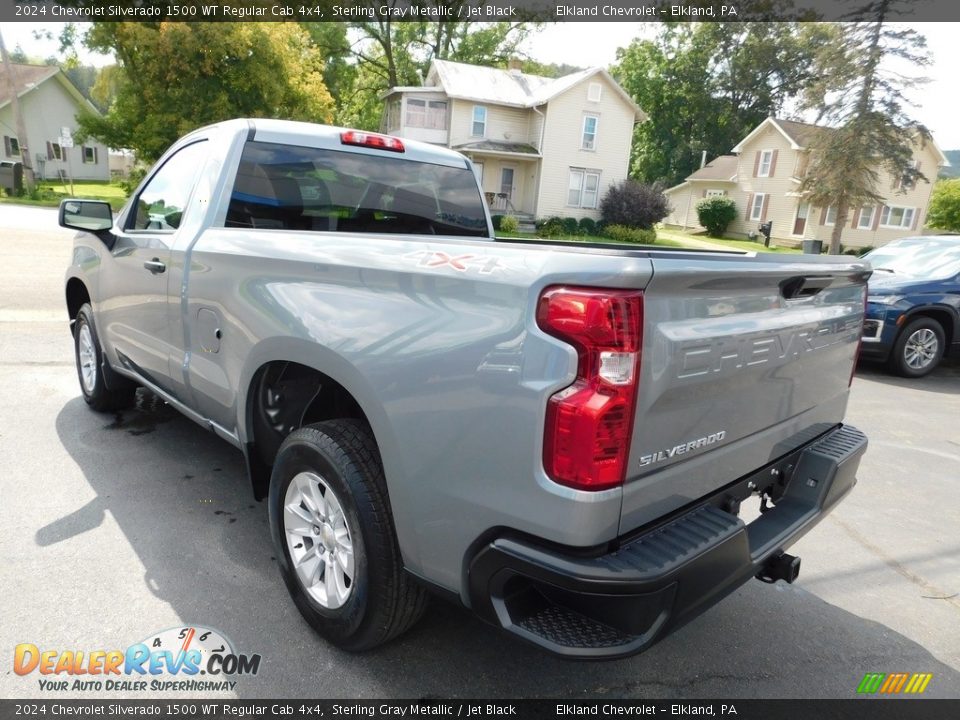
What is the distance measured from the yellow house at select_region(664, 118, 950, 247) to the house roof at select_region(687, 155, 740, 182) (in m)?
0.09

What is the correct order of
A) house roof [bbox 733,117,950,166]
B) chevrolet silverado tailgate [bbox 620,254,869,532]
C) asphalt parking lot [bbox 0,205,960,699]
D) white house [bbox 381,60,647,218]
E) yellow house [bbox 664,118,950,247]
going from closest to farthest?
chevrolet silverado tailgate [bbox 620,254,869,532]
asphalt parking lot [bbox 0,205,960,699]
white house [bbox 381,60,647,218]
house roof [bbox 733,117,950,166]
yellow house [bbox 664,118,950,247]

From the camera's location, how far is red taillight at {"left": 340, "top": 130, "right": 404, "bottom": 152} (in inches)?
141

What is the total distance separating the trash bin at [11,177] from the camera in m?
28.3

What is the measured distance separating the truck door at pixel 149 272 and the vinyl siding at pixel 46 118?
150ft

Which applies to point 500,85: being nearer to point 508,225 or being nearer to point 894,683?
point 508,225

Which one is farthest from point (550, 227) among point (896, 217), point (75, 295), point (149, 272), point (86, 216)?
point (149, 272)

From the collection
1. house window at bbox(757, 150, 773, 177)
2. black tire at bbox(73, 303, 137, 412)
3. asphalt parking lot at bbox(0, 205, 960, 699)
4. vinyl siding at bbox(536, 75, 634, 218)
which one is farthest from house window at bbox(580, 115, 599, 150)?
black tire at bbox(73, 303, 137, 412)

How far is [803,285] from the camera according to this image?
2.25 metres

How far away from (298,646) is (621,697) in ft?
4.05

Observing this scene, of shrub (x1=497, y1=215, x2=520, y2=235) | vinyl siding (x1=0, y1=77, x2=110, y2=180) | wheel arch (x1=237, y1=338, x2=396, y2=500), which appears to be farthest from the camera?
vinyl siding (x1=0, y1=77, x2=110, y2=180)

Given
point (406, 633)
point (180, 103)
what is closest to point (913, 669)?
point (406, 633)

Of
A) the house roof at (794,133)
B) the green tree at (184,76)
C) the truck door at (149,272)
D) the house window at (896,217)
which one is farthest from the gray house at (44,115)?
the house window at (896,217)

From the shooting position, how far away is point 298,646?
251 centimetres

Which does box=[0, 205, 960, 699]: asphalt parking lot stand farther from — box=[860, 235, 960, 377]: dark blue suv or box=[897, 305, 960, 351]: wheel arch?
box=[897, 305, 960, 351]: wheel arch
